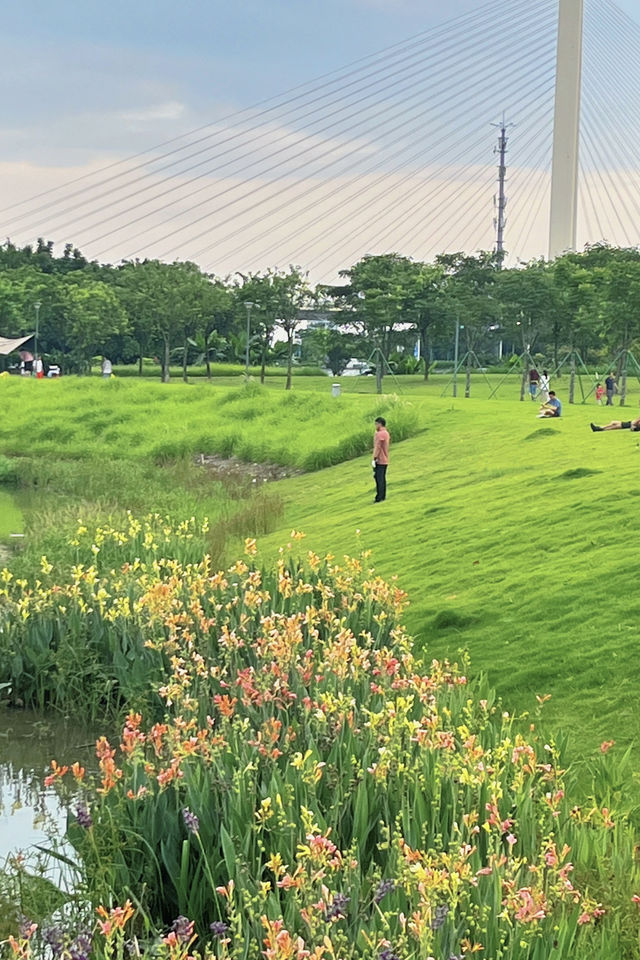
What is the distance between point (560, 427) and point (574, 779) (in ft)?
59.5

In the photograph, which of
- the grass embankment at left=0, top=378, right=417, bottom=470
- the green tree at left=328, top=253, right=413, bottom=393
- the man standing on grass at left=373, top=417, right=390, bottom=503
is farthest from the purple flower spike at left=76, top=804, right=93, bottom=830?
the green tree at left=328, top=253, right=413, bottom=393

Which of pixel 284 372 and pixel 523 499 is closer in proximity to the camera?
pixel 523 499

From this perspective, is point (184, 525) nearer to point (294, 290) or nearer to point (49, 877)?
point (49, 877)

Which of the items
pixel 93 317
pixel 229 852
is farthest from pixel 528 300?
pixel 229 852

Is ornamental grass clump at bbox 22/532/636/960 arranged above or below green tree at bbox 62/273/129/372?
below

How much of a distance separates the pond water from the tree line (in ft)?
116

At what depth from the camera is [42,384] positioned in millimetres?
42344

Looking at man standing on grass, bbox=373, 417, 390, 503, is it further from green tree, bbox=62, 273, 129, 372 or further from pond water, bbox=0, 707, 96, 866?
green tree, bbox=62, 273, 129, 372

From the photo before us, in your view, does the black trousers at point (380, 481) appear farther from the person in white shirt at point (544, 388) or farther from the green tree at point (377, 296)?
the green tree at point (377, 296)

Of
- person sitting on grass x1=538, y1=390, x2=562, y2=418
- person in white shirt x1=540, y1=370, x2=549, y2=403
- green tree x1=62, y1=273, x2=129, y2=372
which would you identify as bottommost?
person sitting on grass x1=538, y1=390, x2=562, y2=418

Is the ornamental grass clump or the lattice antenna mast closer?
the ornamental grass clump

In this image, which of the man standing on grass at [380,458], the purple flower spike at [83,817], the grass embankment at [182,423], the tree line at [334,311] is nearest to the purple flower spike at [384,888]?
the purple flower spike at [83,817]

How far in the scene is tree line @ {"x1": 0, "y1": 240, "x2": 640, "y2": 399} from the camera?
46906 mm

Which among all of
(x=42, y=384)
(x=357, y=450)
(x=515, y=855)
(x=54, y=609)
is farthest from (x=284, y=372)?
(x=515, y=855)
